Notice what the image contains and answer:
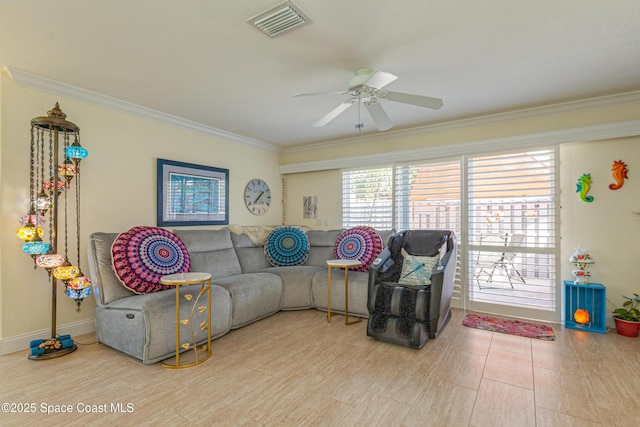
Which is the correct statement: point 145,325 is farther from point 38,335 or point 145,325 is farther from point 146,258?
point 38,335

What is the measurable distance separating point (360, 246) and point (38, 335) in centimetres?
336

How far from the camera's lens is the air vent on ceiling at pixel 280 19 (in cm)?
181

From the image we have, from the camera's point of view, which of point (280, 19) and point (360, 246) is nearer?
point (280, 19)

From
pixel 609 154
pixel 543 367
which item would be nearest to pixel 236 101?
pixel 543 367

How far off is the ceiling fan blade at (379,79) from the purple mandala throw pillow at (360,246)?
6.84ft

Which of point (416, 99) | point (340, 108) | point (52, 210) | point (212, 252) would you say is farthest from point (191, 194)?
point (416, 99)

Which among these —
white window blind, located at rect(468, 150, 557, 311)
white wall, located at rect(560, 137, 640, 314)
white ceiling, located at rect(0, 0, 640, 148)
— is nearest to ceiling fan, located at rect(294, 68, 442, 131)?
white ceiling, located at rect(0, 0, 640, 148)

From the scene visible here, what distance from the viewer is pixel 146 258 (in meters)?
2.88

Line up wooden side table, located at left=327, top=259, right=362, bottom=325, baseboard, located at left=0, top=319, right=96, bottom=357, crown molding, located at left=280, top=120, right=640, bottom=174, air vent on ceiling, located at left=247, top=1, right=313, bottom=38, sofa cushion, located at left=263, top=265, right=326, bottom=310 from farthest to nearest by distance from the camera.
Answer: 1. sofa cushion, located at left=263, top=265, right=326, bottom=310
2. wooden side table, located at left=327, top=259, right=362, bottom=325
3. crown molding, located at left=280, top=120, right=640, bottom=174
4. baseboard, located at left=0, top=319, right=96, bottom=357
5. air vent on ceiling, located at left=247, top=1, right=313, bottom=38

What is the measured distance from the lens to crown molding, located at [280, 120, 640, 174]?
10.2 ft

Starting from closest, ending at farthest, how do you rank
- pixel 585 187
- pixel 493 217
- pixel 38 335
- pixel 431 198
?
pixel 38 335
pixel 585 187
pixel 493 217
pixel 431 198

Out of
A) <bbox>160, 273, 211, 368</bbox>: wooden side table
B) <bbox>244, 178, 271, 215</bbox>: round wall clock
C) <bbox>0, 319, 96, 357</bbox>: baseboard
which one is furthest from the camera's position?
<bbox>244, 178, 271, 215</bbox>: round wall clock

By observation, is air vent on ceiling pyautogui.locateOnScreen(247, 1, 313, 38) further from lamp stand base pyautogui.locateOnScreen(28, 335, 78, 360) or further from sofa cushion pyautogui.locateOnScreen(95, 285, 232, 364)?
lamp stand base pyautogui.locateOnScreen(28, 335, 78, 360)

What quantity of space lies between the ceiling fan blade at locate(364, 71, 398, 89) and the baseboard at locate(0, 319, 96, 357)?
3.51 metres
